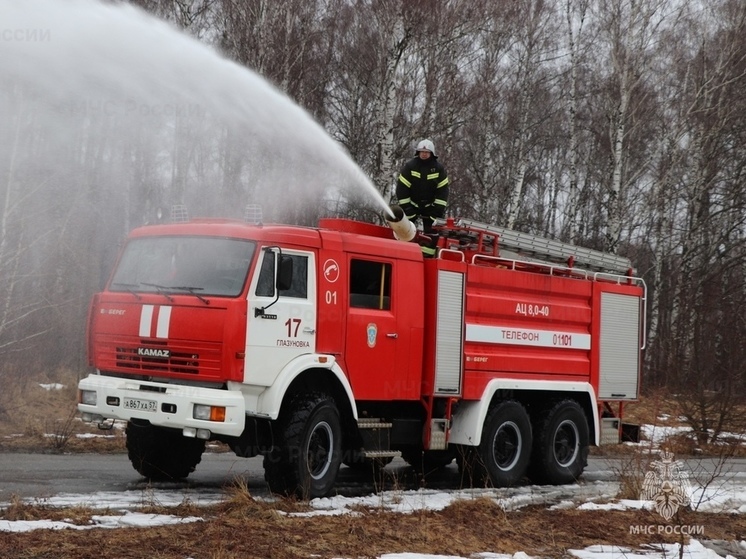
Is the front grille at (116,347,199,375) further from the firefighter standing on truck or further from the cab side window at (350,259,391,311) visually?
the firefighter standing on truck

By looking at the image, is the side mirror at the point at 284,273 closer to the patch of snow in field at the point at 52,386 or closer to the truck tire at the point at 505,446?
the truck tire at the point at 505,446

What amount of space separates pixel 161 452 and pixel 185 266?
Answer: 208 centimetres

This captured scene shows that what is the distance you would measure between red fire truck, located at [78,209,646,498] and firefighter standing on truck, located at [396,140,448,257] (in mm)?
363

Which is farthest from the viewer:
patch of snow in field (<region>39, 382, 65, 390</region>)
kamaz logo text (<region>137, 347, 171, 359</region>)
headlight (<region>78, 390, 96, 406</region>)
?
patch of snow in field (<region>39, 382, 65, 390</region>)

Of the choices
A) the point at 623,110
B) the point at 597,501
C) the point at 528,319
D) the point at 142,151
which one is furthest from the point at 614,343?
the point at 142,151

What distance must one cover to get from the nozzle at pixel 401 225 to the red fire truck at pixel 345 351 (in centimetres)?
20

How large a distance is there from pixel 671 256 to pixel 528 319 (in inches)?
1011

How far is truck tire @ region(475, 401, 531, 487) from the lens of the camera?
11.5 metres

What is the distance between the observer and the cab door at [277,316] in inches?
356

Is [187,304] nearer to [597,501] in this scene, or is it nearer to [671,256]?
[597,501]

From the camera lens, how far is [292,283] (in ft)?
31.2

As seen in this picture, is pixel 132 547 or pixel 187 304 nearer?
pixel 132 547

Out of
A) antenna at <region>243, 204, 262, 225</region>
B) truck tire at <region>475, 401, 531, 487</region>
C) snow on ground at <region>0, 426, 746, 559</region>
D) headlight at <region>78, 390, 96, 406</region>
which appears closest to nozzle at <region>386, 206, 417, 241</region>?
antenna at <region>243, 204, 262, 225</region>

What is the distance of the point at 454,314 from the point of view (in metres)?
11.1
